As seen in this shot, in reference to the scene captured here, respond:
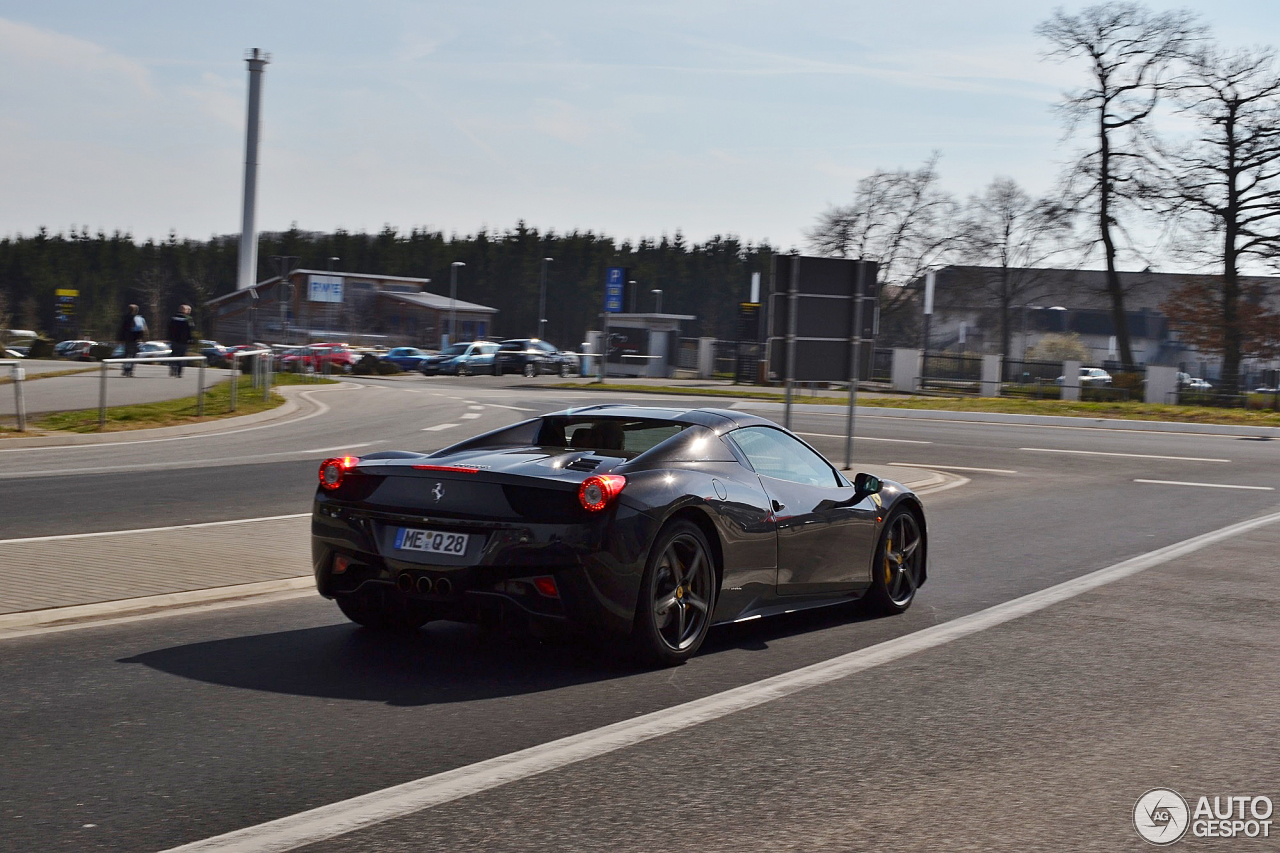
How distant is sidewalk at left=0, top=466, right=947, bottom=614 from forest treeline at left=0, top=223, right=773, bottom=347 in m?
135

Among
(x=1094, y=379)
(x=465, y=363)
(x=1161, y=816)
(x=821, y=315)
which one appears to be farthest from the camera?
(x=465, y=363)

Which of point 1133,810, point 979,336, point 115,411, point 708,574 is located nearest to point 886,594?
point 708,574

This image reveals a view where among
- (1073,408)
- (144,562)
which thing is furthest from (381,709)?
(1073,408)

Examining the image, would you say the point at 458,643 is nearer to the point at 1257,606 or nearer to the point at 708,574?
the point at 708,574

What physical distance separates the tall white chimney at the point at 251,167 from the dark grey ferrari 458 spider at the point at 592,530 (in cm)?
6730

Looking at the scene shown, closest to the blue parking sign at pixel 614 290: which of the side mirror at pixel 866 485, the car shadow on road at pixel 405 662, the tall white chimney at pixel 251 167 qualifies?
the tall white chimney at pixel 251 167

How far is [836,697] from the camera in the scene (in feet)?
19.0

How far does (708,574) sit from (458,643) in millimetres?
1372

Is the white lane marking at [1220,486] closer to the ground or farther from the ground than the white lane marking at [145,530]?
farther from the ground

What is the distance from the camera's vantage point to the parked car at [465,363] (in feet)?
217

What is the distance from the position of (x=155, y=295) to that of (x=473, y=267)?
157 feet

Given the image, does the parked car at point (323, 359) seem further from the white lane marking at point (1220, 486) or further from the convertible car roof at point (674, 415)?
the convertible car roof at point (674, 415)

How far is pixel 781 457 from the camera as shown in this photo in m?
7.45

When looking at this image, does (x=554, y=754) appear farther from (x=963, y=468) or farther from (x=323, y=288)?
(x=323, y=288)
